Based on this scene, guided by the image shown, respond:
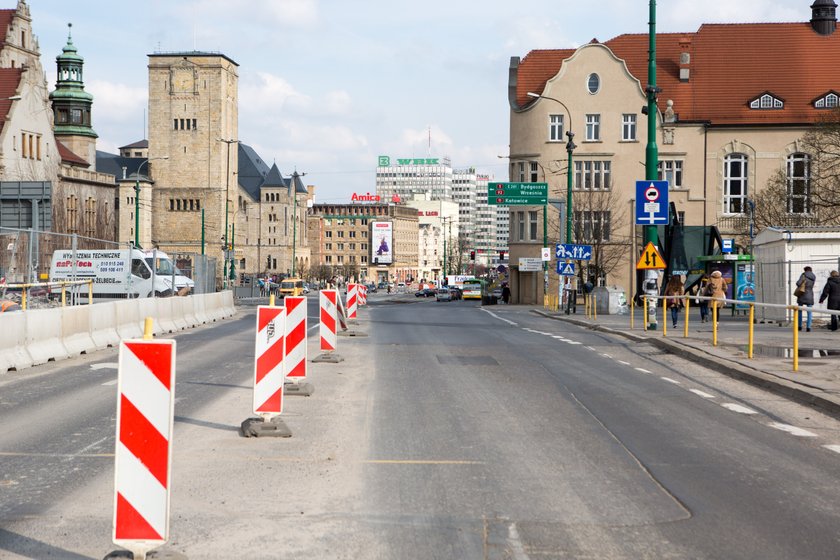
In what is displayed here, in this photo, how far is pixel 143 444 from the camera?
19.3 ft

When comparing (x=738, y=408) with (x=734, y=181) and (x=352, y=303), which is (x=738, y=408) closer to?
(x=352, y=303)

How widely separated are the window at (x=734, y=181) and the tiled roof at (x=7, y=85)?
53.2 m

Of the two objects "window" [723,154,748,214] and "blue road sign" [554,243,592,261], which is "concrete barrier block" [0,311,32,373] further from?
"window" [723,154,748,214]

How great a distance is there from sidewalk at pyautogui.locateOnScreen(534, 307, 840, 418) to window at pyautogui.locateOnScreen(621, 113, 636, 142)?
1723 inches

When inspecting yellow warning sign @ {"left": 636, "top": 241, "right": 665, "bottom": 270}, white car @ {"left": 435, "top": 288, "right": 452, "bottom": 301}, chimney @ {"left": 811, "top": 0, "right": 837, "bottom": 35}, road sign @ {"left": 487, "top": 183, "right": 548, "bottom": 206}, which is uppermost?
chimney @ {"left": 811, "top": 0, "right": 837, "bottom": 35}

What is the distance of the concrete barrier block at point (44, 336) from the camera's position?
17.7 m

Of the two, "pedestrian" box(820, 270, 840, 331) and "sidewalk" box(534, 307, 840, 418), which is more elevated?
"pedestrian" box(820, 270, 840, 331)

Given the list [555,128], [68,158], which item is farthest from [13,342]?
[68,158]

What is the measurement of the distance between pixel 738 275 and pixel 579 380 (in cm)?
2696

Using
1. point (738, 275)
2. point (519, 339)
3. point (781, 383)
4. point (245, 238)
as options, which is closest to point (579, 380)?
point (781, 383)

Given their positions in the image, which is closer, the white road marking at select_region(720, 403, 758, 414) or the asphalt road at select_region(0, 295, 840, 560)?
the asphalt road at select_region(0, 295, 840, 560)

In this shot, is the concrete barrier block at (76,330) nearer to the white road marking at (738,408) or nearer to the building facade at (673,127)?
the white road marking at (738,408)

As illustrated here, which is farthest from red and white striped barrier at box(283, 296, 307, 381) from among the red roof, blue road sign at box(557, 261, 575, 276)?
the red roof

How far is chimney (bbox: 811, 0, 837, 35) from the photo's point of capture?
7531cm
